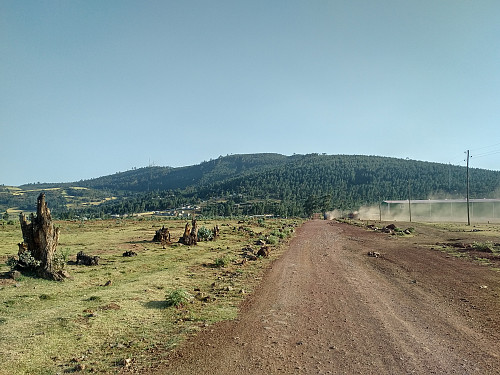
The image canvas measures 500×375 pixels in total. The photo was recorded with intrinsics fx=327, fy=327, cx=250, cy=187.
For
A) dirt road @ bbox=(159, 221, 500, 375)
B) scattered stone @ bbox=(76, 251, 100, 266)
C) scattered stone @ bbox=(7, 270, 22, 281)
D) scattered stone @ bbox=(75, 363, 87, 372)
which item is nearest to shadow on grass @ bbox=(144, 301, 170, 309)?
dirt road @ bbox=(159, 221, 500, 375)

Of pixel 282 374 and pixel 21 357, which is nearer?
pixel 282 374

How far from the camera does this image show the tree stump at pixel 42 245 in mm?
15219

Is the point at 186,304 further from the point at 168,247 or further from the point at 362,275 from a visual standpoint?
the point at 168,247

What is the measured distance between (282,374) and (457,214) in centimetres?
10289

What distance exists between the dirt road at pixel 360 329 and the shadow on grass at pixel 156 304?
2991mm

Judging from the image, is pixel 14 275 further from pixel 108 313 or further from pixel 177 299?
pixel 177 299

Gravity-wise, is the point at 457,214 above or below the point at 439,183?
below

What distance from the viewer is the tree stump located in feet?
49.9

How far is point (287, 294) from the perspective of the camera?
14055mm

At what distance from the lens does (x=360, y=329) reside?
982 cm

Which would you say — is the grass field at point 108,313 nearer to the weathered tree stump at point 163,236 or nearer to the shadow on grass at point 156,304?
the shadow on grass at point 156,304

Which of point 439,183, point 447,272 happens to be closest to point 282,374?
point 447,272

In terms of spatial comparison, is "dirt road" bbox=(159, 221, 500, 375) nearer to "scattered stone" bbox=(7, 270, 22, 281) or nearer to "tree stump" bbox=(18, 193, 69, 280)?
"tree stump" bbox=(18, 193, 69, 280)

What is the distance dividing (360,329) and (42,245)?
1431cm
